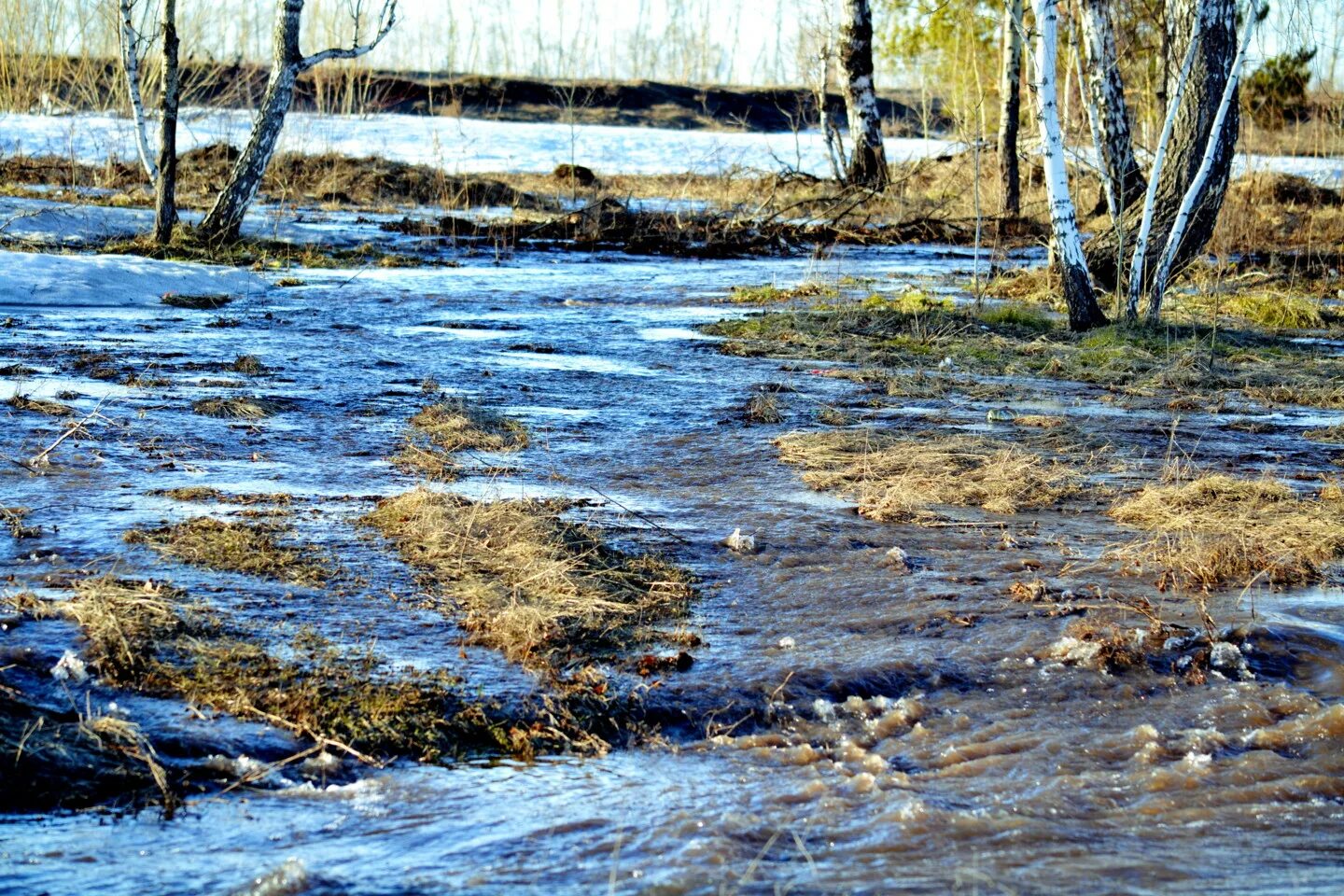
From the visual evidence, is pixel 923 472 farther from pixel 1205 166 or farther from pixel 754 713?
pixel 1205 166

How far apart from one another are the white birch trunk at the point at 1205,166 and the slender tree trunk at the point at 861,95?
10.2 metres

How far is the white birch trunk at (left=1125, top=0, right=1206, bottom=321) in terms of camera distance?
969cm

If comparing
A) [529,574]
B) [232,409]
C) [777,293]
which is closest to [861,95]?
[777,293]

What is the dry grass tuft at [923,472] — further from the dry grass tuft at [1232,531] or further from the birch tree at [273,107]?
the birch tree at [273,107]

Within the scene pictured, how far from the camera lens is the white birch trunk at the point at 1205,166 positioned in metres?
9.20

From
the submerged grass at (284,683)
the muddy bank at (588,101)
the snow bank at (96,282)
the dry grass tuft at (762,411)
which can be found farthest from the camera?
the muddy bank at (588,101)

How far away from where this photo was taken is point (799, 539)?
5.05 metres

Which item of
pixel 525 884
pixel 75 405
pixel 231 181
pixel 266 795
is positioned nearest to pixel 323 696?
pixel 266 795

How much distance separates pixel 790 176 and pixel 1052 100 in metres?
10.2

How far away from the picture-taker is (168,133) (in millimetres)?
13148

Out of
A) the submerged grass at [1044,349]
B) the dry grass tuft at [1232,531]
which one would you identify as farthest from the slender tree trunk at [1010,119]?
the dry grass tuft at [1232,531]

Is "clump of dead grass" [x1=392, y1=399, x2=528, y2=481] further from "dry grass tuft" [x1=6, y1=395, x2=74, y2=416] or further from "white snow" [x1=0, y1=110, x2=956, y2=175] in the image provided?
"white snow" [x1=0, y1=110, x2=956, y2=175]

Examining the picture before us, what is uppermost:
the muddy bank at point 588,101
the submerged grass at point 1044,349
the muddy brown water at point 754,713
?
the muddy bank at point 588,101

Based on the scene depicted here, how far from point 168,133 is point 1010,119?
1021 centimetres
